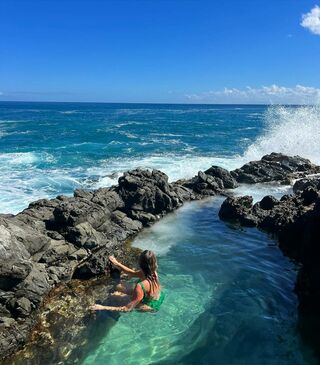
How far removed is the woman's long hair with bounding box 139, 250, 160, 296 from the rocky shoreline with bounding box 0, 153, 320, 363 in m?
2.40

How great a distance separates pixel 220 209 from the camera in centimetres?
2138

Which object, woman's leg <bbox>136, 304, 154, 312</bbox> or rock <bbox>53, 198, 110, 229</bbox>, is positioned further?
rock <bbox>53, 198, 110, 229</bbox>

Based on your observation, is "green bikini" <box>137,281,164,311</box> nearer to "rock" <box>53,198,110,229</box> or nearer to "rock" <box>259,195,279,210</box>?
"rock" <box>53,198,110,229</box>

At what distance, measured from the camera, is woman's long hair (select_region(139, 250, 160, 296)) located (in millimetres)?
10617

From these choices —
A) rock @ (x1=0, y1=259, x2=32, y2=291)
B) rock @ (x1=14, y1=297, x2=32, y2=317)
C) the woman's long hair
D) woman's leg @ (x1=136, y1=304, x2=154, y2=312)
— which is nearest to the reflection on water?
woman's leg @ (x1=136, y1=304, x2=154, y2=312)

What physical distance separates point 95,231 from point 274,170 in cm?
1767

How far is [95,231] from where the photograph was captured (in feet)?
56.0

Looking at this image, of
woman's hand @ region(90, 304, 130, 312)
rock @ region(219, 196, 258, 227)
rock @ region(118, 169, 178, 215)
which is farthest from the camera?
rock @ region(118, 169, 178, 215)

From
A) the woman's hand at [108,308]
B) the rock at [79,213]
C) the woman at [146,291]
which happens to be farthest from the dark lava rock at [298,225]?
the rock at [79,213]

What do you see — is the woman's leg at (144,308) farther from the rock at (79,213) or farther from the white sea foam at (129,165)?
the white sea foam at (129,165)

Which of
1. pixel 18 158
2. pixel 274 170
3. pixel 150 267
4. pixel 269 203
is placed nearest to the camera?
pixel 150 267

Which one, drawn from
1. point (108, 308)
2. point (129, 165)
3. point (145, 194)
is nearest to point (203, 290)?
point (108, 308)

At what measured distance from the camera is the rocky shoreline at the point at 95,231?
11664mm

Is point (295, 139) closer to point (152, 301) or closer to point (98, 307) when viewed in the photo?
point (152, 301)
